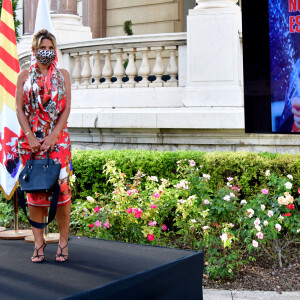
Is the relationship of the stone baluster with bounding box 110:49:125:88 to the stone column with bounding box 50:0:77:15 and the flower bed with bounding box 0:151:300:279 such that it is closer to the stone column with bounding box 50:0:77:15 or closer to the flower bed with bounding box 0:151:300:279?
the stone column with bounding box 50:0:77:15

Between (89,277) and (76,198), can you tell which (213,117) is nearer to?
(76,198)

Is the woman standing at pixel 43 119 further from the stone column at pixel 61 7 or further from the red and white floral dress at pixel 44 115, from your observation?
the stone column at pixel 61 7

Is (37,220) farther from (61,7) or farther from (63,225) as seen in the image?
(61,7)

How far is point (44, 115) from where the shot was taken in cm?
445

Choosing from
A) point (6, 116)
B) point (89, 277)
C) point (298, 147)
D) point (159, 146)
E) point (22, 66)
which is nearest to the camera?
point (89, 277)

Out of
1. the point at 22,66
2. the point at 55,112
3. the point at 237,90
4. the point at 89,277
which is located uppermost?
the point at 22,66

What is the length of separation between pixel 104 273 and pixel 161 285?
0.44 meters

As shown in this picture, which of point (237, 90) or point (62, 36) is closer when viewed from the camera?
point (237, 90)

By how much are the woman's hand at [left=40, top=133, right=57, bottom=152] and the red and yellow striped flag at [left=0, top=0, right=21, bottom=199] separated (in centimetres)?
184

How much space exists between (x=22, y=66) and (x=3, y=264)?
7565 millimetres

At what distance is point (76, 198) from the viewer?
7832mm

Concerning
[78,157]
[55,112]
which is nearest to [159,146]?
[78,157]

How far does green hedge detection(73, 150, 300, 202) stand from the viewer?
678cm

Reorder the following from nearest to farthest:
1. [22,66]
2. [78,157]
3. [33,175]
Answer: [33,175] < [78,157] < [22,66]
